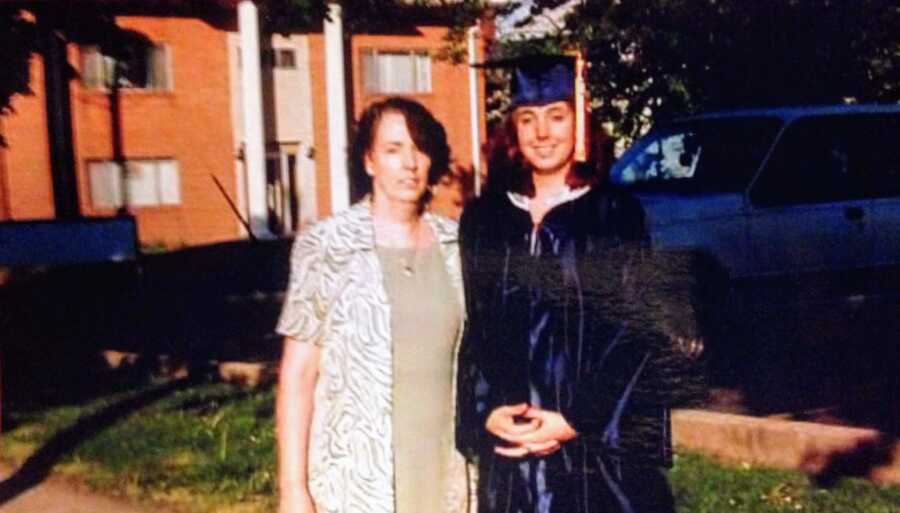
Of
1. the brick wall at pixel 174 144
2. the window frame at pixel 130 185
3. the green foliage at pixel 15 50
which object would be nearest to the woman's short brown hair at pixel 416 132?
the green foliage at pixel 15 50

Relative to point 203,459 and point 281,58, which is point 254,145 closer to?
point 281,58

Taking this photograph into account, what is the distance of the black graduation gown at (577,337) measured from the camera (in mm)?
2404

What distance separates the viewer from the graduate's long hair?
2.50 meters

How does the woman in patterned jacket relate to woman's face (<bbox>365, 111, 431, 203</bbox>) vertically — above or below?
below

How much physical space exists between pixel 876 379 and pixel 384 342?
5328 millimetres

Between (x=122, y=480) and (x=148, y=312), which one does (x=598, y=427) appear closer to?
(x=122, y=480)

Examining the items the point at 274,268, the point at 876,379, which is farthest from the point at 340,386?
the point at 274,268

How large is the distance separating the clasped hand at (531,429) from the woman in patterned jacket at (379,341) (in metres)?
0.16

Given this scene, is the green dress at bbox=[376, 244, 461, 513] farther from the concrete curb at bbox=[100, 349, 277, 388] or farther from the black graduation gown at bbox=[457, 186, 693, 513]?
the concrete curb at bbox=[100, 349, 277, 388]

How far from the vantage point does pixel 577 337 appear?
2.40m

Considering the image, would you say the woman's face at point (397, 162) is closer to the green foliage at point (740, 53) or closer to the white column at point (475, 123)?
the white column at point (475, 123)

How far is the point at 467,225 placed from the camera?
2568mm

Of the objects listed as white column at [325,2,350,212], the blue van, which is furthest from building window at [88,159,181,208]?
the blue van

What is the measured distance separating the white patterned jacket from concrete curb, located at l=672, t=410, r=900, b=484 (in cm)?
290
